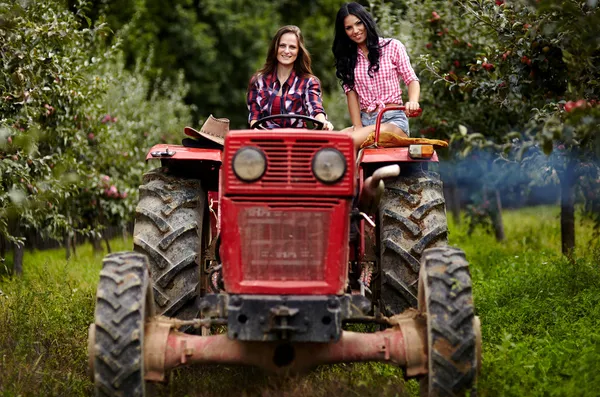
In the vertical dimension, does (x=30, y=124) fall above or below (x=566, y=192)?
above

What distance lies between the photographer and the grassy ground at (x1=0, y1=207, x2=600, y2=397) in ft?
17.5

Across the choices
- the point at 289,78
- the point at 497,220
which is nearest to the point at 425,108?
the point at 497,220

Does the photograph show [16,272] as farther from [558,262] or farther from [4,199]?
[558,262]

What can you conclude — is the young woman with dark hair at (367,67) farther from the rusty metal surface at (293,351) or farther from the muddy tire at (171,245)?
the rusty metal surface at (293,351)

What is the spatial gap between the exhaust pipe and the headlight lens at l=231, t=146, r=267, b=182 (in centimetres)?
71

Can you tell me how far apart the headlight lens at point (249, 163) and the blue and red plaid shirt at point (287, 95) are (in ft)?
7.63

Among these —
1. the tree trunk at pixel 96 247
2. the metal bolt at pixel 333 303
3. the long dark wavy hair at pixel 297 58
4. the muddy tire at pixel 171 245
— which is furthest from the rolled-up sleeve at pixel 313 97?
the tree trunk at pixel 96 247

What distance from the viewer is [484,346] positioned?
6.32 metres

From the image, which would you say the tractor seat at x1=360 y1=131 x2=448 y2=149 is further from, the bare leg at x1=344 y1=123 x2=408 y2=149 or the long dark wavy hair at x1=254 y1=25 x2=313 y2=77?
the long dark wavy hair at x1=254 y1=25 x2=313 y2=77

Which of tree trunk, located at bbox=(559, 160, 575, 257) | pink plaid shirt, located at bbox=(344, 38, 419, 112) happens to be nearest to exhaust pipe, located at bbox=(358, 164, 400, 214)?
pink plaid shirt, located at bbox=(344, 38, 419, 112)

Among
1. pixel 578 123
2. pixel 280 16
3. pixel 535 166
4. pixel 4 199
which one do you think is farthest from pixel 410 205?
pixel 280 16

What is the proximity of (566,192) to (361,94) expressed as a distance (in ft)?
11.4

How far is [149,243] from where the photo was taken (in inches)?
231

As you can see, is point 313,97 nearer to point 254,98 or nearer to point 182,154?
point 254,98
